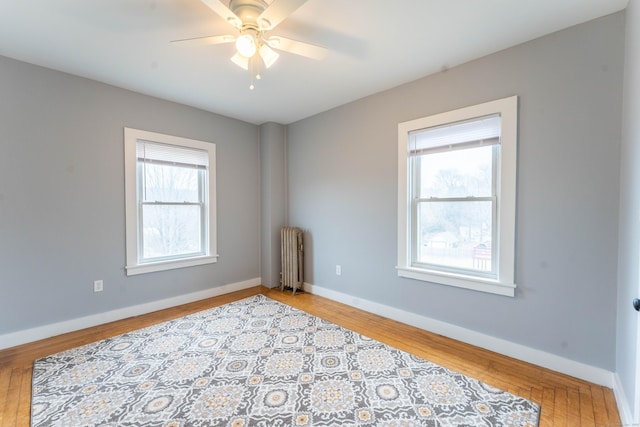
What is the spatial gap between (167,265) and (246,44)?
280 centimetres

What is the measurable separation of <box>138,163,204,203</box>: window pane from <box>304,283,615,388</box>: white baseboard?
2531 millimetres

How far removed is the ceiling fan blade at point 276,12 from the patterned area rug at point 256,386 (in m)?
2.38

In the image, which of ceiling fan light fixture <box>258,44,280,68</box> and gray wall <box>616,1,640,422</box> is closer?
gray wall <box>616,1,640,422</box>

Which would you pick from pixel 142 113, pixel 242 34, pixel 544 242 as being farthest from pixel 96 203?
pixel 544 242

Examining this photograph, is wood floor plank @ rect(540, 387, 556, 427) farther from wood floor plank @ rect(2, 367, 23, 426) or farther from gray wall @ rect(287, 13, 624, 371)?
wood floor plank @ rect(2, 367, 23, 426)

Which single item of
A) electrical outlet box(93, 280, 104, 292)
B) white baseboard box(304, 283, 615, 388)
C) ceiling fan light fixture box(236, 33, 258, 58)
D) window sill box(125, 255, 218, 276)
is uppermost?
ceiling fan light fixture box(236, 33, 258, 58)

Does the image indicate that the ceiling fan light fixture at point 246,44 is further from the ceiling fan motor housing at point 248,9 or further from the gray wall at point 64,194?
the gray wall at point 64,194

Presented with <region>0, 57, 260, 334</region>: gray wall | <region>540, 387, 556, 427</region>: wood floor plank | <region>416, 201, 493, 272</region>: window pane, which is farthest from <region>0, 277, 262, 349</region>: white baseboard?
<region>540, 387, 556, 427</region>: wood floor plank

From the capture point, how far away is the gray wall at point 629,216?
5.07 feet

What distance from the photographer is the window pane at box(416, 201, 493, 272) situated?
2.55 meters

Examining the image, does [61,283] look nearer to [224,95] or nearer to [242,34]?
[224,95]

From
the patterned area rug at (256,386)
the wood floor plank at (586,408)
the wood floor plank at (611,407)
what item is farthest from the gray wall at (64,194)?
the wood floor plank at (611,407)

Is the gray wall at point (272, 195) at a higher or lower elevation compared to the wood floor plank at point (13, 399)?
higher

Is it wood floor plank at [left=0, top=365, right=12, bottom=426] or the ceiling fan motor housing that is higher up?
the ceiling fan motor housing
